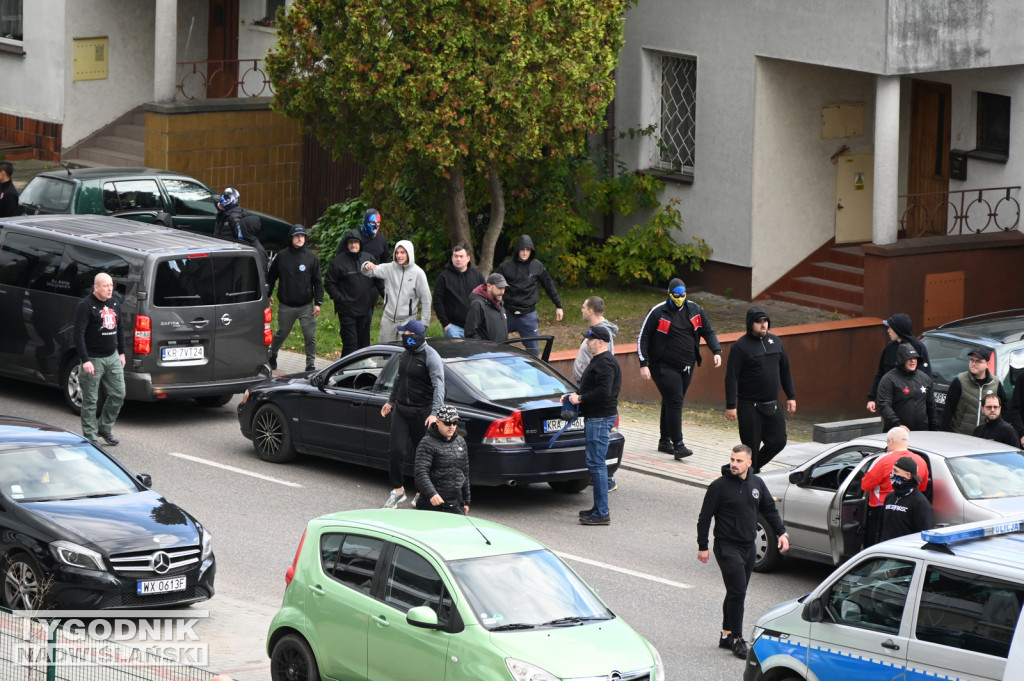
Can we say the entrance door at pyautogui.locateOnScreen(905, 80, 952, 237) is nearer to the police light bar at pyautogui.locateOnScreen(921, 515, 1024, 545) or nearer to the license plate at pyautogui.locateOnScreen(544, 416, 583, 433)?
the license plate at pyautogui.locateOnScreen(544, 416, 583, 433)

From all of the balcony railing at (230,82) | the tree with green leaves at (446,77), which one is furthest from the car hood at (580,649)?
the balcony railing at (230,82)

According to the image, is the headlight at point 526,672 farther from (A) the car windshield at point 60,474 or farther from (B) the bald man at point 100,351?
(B) the bald man at point 100,351

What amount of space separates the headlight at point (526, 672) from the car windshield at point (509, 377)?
5.91 m

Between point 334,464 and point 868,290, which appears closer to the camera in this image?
point 334,464

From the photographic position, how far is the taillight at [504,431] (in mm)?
13938

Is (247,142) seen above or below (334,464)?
above

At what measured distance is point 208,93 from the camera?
32.7 metres

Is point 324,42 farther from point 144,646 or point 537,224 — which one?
point 144,646

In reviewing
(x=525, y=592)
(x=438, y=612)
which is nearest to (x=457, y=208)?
(x=525, y=592)

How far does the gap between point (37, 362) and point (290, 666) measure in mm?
8690

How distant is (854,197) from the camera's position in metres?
25.1

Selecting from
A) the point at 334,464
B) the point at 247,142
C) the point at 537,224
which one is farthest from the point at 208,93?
the point at 334,464

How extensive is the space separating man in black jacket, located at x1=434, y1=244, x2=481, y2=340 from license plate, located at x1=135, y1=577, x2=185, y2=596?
647cm

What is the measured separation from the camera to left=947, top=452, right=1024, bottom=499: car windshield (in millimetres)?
11859
